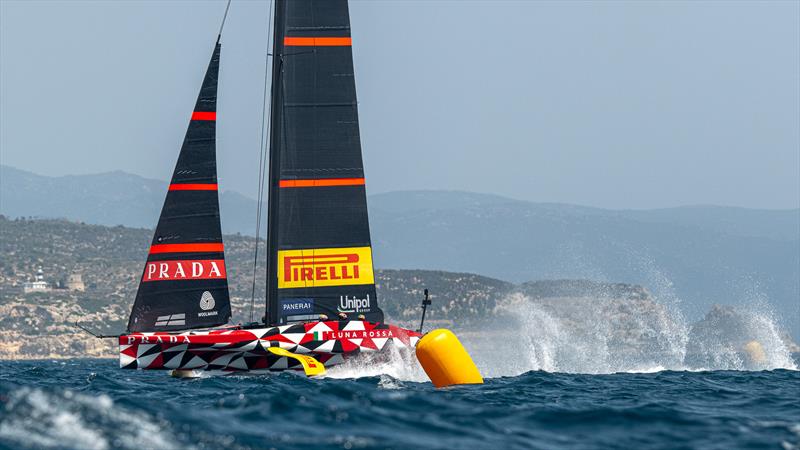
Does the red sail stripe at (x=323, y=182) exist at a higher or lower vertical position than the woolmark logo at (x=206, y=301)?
higher

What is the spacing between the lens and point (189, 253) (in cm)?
3688

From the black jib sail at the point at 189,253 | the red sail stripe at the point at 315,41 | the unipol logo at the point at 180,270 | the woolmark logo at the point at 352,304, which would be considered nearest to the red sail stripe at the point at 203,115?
the black jib sail at the point at 189,253

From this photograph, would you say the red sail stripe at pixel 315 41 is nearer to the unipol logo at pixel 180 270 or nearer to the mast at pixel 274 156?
the mast at pixel 274 156

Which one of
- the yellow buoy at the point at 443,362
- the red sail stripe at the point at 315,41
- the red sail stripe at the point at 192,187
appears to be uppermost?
the red sail stripe at the point at 315,41

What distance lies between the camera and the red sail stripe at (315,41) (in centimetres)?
Answer: 3725

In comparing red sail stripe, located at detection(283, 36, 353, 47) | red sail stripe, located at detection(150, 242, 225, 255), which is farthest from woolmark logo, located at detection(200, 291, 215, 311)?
red sail stripe, located at detection(283, 36, 353, 47)

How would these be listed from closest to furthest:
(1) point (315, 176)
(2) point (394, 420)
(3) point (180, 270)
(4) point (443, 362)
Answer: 1. (2) point (394, 420)
2. (4) point (443, 362)
3. (3) point (180, 270)
4. (1) point (315, 176)

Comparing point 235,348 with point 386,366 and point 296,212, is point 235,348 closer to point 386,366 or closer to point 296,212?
point 386,366

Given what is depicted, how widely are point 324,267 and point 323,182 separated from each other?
2374 mm

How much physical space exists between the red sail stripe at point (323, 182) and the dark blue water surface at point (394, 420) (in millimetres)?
10161

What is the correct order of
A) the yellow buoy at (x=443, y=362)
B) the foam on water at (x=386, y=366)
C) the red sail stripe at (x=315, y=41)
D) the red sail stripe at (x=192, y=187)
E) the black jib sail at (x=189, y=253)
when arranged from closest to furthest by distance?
the yellow buoy at (x=443, y=362)
the foam on water at (x=386, y=366)
the black jib sail at (x=189, y=253)
the red sail stripe at (x=192, y=187)
the red sail stripe at (x=315, y=41)

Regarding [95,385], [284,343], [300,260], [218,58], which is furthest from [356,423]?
[218,58]

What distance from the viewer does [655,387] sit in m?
31.5

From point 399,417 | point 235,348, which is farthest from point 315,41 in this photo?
point 399,417
